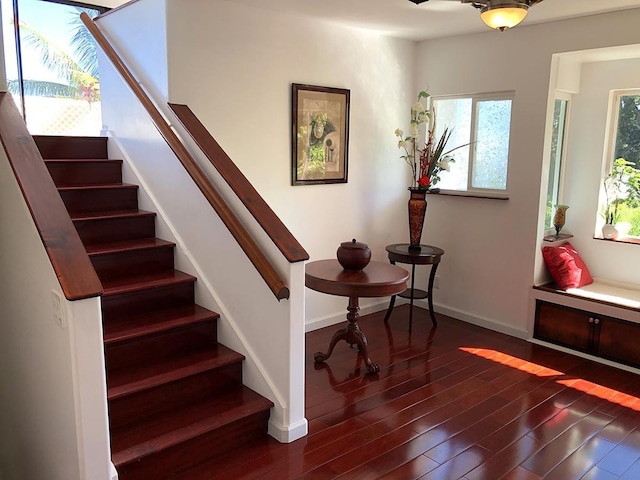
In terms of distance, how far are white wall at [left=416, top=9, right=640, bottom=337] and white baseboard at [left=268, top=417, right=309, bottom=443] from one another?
7.81 ft

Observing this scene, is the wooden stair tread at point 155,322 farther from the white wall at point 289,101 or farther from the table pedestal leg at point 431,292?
the table pedestal leg at point 431,292

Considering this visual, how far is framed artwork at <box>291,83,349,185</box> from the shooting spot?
4.17 meters

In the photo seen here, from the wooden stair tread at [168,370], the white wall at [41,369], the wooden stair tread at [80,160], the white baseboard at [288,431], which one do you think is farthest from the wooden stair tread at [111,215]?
the white baseboard at [288,431]

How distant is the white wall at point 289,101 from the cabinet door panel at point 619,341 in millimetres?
1940

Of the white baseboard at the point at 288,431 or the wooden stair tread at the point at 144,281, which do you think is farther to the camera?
the wooden stair tread at the point at 144,281

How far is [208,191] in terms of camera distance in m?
3.01

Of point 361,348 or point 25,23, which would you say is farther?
point 25,23

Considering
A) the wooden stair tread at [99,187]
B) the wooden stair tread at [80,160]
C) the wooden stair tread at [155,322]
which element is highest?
the wooden stair tread at [80,160]

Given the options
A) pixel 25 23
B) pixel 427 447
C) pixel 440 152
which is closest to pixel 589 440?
pixel 427 447

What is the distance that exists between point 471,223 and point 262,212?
2.54 m

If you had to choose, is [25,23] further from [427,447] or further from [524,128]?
[427,447]

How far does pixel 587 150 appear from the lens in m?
4.52

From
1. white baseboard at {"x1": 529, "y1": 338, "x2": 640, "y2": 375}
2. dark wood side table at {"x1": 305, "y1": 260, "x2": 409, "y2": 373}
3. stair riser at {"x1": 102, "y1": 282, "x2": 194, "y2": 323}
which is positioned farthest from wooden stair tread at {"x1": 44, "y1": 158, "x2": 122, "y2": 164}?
white baseboard at {"x1": 529, "y1": 338, "x2": 640, "y2": 375}

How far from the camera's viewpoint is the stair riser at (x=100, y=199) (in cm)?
353
